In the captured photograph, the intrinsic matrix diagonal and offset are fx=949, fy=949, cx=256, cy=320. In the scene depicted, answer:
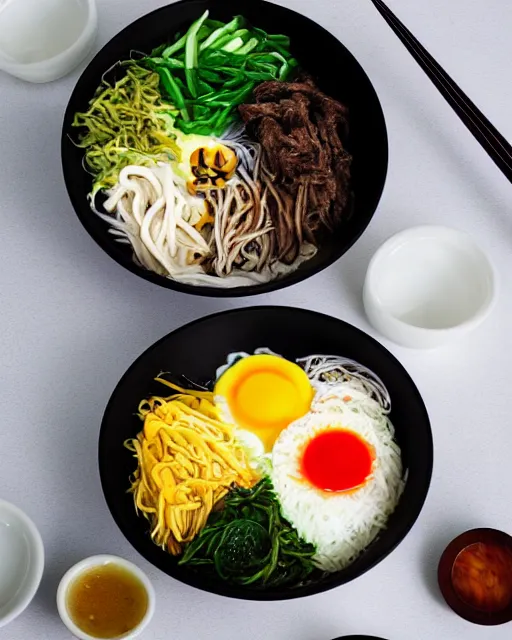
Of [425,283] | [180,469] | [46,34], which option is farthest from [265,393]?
[46,34]

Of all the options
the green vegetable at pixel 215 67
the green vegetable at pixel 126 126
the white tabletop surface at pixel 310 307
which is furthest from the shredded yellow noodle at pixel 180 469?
the green vegetable at pixel 215 67

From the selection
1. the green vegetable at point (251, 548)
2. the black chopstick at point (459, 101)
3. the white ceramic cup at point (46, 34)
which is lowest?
the green vegetable at point (251, 548)

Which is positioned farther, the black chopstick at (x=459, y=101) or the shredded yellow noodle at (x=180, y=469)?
the black chopstick at (x=459, y=101)

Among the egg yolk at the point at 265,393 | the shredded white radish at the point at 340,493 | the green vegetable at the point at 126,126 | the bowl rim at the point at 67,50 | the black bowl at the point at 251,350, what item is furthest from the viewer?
the bowl rim at the point at 67,50

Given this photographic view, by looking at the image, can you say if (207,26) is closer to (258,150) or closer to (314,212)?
(258,150)

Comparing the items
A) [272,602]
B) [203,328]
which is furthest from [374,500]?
[203,328]

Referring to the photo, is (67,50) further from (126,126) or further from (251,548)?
(251,548)

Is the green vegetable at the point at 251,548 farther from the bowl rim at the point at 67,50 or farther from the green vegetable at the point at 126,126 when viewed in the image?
the bowl rim at the point at 67,50
